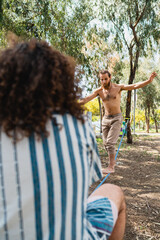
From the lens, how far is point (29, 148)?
0.75m

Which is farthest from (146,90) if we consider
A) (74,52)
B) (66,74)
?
(66,74)

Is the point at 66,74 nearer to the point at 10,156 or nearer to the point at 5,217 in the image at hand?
the point at 10,156

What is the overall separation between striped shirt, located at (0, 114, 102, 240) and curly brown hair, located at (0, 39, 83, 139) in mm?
38

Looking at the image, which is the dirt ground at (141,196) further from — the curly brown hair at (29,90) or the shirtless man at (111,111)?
the curly brown hair at (29,90)

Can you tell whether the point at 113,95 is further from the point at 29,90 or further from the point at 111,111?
the point at 29,90

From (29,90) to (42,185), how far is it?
1.08 ft

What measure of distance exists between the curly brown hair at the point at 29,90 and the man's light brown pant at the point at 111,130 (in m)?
3.65

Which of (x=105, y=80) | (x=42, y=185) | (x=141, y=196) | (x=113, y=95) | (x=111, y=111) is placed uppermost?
(x=105, y=80)

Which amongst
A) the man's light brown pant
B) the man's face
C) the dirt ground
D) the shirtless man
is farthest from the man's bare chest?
the dirt ground

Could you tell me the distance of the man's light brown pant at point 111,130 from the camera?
4.41 metres

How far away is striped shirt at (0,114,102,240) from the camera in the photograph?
2.43 feet

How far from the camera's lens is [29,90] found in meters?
0.77

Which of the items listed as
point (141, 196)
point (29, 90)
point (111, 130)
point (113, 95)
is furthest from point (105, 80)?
point (29, 90)

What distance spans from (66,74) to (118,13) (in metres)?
8.73
